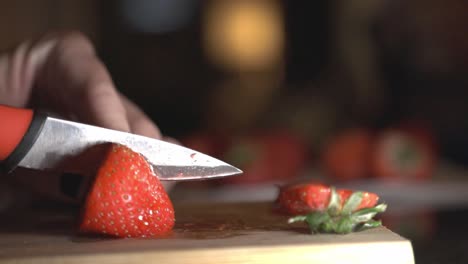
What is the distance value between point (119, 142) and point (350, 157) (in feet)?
4.83

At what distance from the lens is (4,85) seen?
1258 mm

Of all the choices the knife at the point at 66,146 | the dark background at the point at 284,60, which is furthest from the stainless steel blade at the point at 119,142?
the dark background at the point at 284,60

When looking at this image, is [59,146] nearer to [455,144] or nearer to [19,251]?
[19,251]

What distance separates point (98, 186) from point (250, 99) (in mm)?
3607

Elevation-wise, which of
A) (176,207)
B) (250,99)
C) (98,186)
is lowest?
(250,99)

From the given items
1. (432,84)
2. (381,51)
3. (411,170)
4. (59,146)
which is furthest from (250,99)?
(59,146)

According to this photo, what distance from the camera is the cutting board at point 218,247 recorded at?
81 centimetres

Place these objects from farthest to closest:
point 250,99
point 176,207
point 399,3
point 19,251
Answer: point 250,99 < point 399,3 < point 176,207 < point 19,251

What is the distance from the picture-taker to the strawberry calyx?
881 millimetres

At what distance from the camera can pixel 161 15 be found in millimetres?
4629

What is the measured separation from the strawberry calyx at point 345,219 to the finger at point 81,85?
0.31 m

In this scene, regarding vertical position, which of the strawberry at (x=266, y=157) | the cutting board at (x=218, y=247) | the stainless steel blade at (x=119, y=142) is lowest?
the strawberry at (x=266, y=157)

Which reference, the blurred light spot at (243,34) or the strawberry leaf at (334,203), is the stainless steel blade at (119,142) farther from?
the blurred light spot at (243,34)

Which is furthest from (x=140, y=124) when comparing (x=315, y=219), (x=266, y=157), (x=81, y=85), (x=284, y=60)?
(x=284, y=60)
